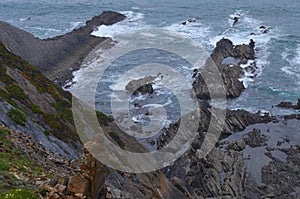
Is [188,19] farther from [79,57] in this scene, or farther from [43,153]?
[43,153]

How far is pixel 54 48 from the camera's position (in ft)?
227

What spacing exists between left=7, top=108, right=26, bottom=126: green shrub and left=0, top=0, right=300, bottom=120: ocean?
33689mm

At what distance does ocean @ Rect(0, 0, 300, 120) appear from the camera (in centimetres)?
5897

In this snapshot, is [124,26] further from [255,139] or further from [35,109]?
[35,109]

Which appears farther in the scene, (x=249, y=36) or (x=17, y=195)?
(x=249, y=36)

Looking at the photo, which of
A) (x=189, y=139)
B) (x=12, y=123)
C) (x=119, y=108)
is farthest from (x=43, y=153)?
(x=119, y=108)

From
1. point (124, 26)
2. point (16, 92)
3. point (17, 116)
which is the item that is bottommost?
point (124, 26)

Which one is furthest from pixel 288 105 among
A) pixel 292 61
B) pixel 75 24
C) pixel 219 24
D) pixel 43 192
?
pixel 75 24

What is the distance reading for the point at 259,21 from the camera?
296ft

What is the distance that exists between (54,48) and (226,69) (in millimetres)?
29053

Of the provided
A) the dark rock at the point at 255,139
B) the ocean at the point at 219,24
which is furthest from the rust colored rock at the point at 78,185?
the ocean at the point at 219,24

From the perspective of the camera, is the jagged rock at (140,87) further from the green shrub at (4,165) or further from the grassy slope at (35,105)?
the green shrub at (4,165)

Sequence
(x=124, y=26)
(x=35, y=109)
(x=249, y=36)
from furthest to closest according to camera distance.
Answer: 1. (x=124, y=26)
2. (x=249, y=36)
3. (x=35, y=109)

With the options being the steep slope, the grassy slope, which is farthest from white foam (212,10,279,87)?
the steep slope
